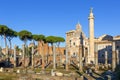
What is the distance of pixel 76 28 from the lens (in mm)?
86125

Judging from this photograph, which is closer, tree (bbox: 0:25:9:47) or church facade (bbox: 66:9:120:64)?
tree (bbox: 0:25:9:47)

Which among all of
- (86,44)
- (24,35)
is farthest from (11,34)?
(86,44)

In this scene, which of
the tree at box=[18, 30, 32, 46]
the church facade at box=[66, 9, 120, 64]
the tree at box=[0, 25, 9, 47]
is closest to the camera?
the tree at box=[0, 25, 9, 47]

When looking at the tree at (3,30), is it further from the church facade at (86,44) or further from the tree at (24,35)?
the church facade at (86,44)

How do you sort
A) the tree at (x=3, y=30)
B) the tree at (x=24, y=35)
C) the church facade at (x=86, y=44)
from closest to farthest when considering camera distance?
the tree at (x=3, y=30) → the church facade at (x=86, y=44) → the tree at (x=24, y=35)

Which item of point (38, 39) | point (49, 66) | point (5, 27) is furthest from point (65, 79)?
point (38, 39)

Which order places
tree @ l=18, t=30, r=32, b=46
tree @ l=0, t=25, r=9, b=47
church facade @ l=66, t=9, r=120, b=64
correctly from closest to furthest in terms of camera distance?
tree @ l=0, t=25, r=9, b=47 < church facade @ l=66, t=9, r=120, b=64 < tree @ l=18, t=30, r=32, b=46

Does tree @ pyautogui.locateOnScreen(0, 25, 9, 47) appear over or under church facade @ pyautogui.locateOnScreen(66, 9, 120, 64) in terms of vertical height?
over

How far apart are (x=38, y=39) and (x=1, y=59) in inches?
736

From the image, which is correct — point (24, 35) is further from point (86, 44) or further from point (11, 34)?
point (86, 44)

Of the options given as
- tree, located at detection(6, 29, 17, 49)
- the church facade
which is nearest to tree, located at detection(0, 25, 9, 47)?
tree, located at detection(6, 29, 17, 49)

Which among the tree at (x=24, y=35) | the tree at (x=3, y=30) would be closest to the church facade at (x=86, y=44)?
the tree at (x=24, y=35)

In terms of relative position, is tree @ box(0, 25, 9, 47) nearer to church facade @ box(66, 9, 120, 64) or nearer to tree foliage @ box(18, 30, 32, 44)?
tree foliage @ box(18, 30, 32, 44)

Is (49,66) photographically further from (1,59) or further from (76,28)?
(76,28)
